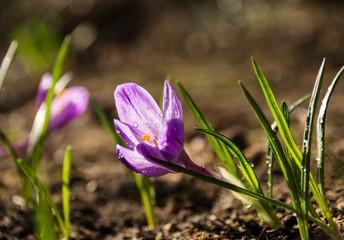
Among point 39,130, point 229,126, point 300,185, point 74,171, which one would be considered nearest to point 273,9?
point 229,126

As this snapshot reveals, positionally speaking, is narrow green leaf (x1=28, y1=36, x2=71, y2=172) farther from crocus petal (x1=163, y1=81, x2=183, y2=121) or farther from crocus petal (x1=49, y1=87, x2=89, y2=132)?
crocus petal (x1=163, y1=81, x2=183, y2=121)

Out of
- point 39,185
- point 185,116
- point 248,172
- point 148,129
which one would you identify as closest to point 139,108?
point 148,129

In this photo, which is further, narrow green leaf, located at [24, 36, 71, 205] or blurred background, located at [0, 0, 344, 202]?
blurred background, located at [0, 0, 344, 202]

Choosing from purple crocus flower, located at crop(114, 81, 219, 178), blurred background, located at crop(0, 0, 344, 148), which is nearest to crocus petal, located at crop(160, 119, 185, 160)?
purple crocus flower, located at crop(114, 81, 219, 178)

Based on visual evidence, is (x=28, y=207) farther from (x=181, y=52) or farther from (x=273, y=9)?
(x=273, y=9)

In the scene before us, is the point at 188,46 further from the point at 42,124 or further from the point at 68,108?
the point at 42,124

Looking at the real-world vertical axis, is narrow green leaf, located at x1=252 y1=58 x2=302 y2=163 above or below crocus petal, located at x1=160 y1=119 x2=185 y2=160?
below

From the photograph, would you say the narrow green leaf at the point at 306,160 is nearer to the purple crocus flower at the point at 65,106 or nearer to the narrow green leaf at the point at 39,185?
the narrow green leaf at the point at 39,185
